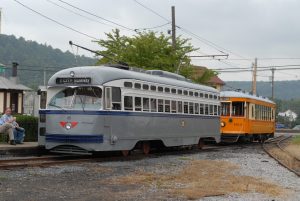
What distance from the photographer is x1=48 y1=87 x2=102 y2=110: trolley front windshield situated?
1555 centimetres

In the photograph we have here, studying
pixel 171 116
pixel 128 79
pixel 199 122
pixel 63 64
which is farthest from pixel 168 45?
pixel 63 64

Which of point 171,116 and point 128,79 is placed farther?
point 171,116

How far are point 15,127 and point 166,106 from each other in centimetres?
539

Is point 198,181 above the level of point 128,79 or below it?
below

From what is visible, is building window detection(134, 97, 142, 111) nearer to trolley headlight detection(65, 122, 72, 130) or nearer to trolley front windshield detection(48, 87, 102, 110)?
trolley front windshield detection(48, 87, 102, 110)

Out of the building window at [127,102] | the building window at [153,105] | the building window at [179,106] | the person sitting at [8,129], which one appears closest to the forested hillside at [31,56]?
the building window at [179,106]

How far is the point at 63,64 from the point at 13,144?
64399mm

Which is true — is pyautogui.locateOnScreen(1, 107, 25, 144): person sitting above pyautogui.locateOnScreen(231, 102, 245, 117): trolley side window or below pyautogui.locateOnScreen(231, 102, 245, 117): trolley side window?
below

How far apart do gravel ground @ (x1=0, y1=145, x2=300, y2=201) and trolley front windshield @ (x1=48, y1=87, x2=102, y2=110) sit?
1.87 metres

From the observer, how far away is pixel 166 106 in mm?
19250

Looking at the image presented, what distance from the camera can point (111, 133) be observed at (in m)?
15.7

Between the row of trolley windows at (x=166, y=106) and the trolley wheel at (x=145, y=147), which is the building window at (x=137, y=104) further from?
the trolley wheel at (x=145, y=147)

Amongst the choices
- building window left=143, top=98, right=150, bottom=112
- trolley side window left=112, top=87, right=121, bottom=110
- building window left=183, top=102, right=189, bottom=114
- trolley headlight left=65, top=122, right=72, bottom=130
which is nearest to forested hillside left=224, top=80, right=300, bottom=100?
building window left=183, top=102, right=189, bottom=114

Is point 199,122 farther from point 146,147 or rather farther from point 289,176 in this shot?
point 289,176
